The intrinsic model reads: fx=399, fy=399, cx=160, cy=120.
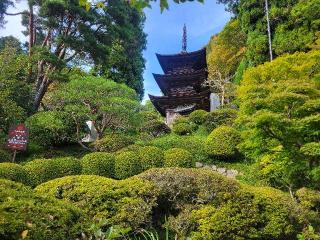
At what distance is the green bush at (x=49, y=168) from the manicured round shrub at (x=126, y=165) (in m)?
1.15

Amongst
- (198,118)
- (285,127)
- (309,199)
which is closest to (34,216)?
(285,127)

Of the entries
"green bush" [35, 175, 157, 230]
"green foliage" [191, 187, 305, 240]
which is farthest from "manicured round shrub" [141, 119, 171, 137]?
"green bush" [35, 175, 157, 230]

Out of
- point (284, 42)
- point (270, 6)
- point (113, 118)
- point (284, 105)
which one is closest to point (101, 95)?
point (113, 118)

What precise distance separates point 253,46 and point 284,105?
41.1 ft

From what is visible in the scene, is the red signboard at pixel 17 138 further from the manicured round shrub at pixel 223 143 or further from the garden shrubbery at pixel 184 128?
the garden shrubbery at pixel 184 128

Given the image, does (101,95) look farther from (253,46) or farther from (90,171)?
(253,46)

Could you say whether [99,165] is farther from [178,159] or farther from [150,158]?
[178,159]

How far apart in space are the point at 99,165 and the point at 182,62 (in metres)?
17.4

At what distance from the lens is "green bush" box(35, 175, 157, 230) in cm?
550

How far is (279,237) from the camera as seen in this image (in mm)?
6230

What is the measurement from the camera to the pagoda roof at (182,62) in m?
27.5

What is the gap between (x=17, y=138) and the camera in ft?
41.7

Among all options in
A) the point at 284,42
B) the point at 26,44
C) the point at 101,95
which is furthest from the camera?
the point at 26,44

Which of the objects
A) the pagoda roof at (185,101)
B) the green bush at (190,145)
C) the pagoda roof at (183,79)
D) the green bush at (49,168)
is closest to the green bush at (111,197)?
the green bush at (49,168)
